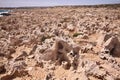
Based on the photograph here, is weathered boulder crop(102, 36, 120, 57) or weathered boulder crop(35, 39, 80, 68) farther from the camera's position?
weathered boulder crop(102, 36, 120, 57)

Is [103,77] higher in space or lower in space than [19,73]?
higher

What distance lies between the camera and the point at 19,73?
7934 millimetres

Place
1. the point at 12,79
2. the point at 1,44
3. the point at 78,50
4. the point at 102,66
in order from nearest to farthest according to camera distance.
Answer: the point at 102,66, the point at 12,79, the point at 78,50, the point at 1,44

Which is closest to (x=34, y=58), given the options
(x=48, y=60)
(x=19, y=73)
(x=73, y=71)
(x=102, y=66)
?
(x=48, y=60)

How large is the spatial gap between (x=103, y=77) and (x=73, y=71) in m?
1.42

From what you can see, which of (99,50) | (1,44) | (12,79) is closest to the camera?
(12,79)

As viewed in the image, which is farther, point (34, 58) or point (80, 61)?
point (34, 58)

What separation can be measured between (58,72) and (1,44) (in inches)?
217

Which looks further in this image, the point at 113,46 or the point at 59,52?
the point at 113,46

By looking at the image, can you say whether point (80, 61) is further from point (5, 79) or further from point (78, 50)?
point (5, 79)

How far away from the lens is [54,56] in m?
9.02

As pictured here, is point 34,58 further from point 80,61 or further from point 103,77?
point 103,77

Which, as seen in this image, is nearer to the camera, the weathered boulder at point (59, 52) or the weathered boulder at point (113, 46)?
the weathered boulder at point (59, 52)

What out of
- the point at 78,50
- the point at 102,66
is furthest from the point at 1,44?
the point at 102,66
